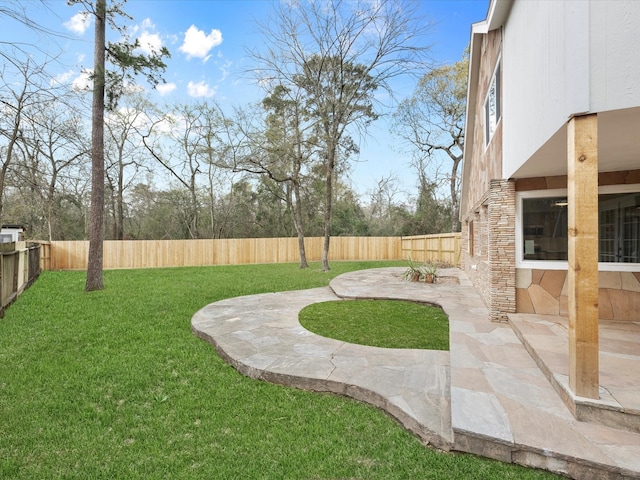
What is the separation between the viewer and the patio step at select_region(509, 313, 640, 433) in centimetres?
214

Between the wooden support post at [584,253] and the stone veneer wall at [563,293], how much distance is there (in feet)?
8.29

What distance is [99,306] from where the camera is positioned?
21.2 feet

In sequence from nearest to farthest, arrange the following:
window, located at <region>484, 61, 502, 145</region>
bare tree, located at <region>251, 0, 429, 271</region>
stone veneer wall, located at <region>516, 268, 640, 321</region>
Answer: stone veneer wall, located at <region>516, 268, 640, 321</region>, window, located at <region>484, 61, 502, 145</region>, bare tree, located at <region>251, 0, 429, 271</region>

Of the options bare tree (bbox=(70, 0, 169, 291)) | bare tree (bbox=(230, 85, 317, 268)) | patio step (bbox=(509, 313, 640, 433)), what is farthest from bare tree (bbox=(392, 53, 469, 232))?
patio step (bbox=(509, 313, 640, 433))

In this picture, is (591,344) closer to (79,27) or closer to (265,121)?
(79,27)

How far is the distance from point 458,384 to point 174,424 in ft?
7.45

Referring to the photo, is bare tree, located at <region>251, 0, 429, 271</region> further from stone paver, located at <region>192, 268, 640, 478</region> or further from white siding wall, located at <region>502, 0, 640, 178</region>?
stone paver, located at <region>192, 268, 640, 478</region>

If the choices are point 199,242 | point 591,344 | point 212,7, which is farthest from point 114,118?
point 591,344

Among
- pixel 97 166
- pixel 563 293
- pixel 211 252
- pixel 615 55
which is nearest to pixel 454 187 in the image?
pixel 211 252

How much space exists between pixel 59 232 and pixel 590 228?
22617mm

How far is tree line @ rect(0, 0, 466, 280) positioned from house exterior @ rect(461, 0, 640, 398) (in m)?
5.22

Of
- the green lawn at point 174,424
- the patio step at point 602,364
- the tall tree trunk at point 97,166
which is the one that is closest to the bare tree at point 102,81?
the tall tree trunk at point 97,166

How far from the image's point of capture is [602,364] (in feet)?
9.23

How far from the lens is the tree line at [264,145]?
33.0 ft
